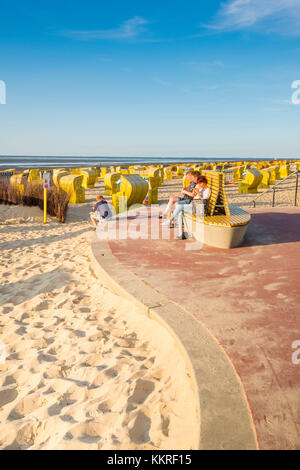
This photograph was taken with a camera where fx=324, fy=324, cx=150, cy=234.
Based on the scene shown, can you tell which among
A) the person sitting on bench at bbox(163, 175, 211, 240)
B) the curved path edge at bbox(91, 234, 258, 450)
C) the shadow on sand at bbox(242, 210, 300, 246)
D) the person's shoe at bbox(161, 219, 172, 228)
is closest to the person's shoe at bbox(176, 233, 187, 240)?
the person sitting on bench at bbox(163, 175, 211, 240)

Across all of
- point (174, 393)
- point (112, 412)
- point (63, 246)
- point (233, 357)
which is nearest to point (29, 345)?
point (112, 412)

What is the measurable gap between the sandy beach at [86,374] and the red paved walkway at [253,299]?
0.46m

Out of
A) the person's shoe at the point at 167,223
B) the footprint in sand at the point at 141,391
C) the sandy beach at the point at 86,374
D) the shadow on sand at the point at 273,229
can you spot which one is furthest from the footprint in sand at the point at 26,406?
the person's shoe at the point at 167,223

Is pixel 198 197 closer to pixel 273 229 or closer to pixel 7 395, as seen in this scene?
pixel 273 229

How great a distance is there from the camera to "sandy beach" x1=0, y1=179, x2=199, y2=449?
6.89 ft

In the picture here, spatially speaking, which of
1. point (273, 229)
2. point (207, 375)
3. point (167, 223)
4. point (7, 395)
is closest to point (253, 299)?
point (207, 375)

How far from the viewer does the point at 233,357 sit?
257 cm

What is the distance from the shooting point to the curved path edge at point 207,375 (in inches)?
74.4

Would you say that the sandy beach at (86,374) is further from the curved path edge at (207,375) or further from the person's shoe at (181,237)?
the person's shoe at (181,237)

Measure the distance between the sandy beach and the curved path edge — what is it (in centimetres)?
14

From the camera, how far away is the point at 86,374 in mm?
2725

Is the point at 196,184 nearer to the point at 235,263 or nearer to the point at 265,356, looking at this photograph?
the point at 235,263

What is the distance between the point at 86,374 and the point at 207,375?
103cm
